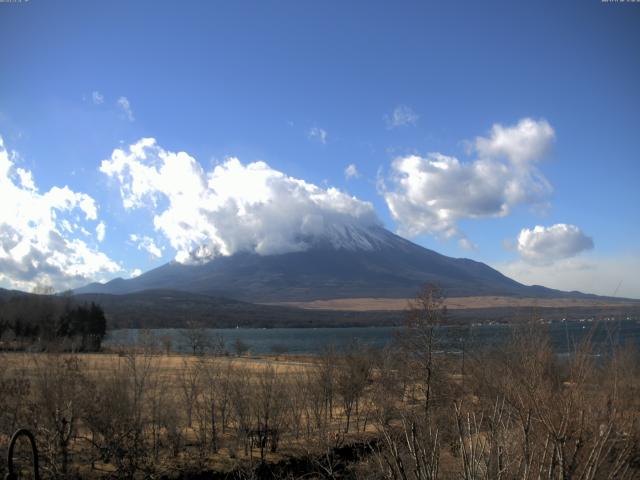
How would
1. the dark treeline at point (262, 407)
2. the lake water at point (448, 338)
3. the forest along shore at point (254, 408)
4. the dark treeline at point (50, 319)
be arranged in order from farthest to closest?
the dark treeline at point (50, 319)
the forest along shore at point (254, 408)
the dark treeline at point (262, 407)
the lake water at point (448, 338)

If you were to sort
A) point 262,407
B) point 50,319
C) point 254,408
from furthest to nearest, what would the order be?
point 50,319 → point 262,407 → point 254,408

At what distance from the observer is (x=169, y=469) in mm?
19844

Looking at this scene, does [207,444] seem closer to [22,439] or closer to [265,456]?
[265,456]

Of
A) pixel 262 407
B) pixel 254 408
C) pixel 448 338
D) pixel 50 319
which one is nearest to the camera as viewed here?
pixel 254 408

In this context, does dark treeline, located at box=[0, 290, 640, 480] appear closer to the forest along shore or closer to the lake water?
the forest along shore

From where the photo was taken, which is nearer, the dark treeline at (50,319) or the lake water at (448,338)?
the lake water at (448,338)

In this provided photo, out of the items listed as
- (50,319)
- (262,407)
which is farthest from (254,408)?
(50,319)

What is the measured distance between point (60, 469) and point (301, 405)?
1162 cm

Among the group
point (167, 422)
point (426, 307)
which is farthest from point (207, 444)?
point (426, 307)

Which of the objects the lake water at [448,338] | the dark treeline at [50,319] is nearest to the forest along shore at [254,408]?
the lake water at [448,338]

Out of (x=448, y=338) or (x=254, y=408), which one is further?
(x=448, y=338)

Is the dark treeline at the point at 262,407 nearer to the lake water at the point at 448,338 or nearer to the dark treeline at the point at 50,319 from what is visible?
the lake water at the point at 448,338

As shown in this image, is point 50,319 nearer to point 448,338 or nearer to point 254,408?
point 254,408

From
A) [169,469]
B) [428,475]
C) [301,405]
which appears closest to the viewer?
[428,475]
